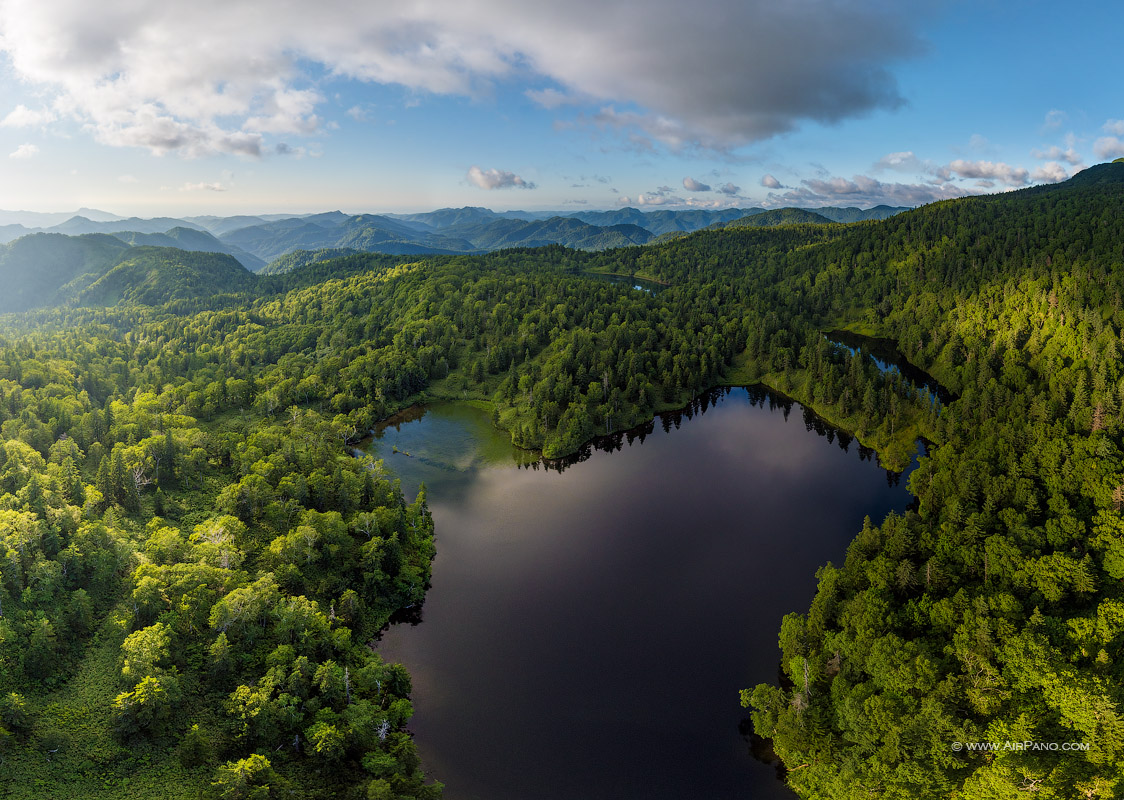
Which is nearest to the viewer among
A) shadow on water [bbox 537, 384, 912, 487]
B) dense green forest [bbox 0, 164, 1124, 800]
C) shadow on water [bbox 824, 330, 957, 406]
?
dense green forest [bbox 0, 164, 1124, 800]

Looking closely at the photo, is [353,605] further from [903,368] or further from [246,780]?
[903,368]

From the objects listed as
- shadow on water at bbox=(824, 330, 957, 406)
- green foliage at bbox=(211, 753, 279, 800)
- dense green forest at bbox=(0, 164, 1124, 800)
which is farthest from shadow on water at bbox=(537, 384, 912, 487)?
green foliage at bbox=(211, 753, 279, 800)

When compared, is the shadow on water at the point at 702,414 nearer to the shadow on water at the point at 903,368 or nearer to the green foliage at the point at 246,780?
the shadow on water at the point at 903,368

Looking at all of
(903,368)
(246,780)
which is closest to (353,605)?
(246,780)

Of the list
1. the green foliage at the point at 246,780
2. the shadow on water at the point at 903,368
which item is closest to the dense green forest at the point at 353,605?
the green foliage at the point at 246,780

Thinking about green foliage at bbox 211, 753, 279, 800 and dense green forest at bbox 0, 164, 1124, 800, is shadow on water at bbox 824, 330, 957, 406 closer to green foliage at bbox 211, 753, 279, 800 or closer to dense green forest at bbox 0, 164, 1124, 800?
dense green forest at bbox 0, 164, 1124, 800

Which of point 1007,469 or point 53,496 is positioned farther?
point 1007,469

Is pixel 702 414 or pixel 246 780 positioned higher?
pixel 702 414

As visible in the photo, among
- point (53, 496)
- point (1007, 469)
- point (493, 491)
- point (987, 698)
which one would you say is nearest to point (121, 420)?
point (53, 496)

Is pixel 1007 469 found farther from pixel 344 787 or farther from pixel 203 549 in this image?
pixel 203 549

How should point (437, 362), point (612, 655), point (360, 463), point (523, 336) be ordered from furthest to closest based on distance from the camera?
point (523, 336)
point (437, 362)
point (360, 463)
point (612, 655)

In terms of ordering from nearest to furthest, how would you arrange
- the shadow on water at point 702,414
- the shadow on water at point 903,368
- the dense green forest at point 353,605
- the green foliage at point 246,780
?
the green foliage at point 246,780, the dense green forest at point 353,605, the shadow on water at point 702,414, the shadow on water at point 903,368
